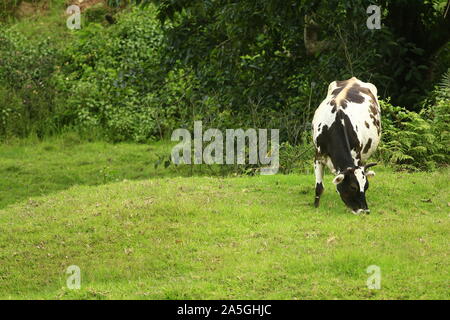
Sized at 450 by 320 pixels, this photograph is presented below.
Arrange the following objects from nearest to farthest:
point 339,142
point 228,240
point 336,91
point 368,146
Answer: point 228,240 → point 339,142 → point 368,146 → point 336,91

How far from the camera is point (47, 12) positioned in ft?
87.5

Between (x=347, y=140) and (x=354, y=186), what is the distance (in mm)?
746

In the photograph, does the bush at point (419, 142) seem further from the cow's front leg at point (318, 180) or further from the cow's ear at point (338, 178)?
the cow's ear at point (338, 178)

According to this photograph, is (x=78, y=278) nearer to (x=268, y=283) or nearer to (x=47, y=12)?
(x=268, y=283)

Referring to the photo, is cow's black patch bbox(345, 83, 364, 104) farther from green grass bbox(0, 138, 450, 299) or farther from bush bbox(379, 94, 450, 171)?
bush bbox(379, 94, 450, 171)

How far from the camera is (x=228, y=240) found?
11.0 meters

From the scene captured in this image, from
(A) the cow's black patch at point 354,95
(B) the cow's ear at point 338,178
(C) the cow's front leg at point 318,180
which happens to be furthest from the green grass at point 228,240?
(A) the cow's black patch at point 354,95

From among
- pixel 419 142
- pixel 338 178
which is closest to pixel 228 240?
pixel 338 178

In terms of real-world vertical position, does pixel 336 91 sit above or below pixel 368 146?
above

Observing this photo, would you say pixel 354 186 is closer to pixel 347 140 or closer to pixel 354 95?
pixel 347 140

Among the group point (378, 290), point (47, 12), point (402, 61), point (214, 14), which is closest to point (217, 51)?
point (214, 14)

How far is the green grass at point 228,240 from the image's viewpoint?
30.4 ft

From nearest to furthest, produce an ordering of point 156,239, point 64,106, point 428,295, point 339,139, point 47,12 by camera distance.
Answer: point 428,295 → point 156,239 → point 339,139 → point 64,106 → point 47,12

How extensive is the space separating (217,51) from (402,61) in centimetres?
388
